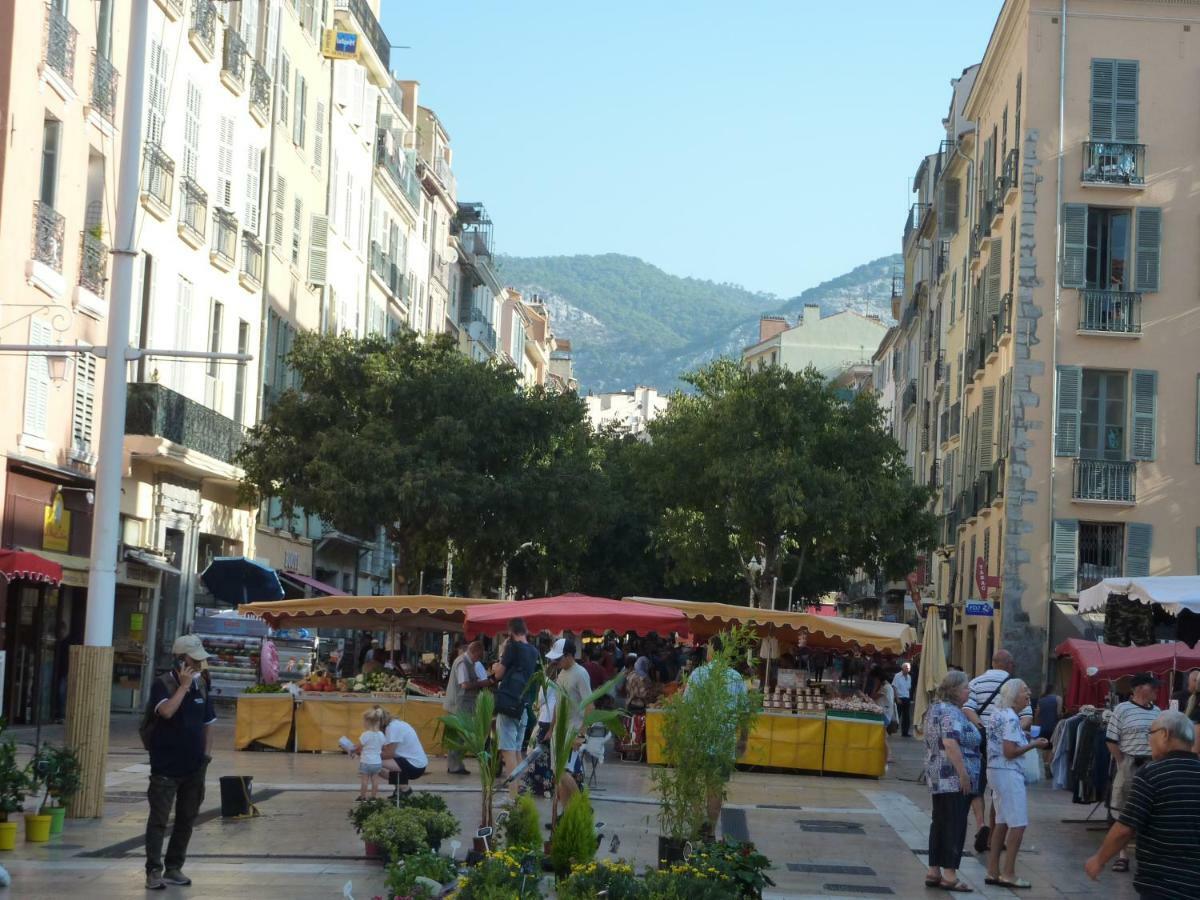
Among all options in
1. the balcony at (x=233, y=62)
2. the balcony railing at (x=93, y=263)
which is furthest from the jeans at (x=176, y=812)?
the balcony at (x=233, y=62)

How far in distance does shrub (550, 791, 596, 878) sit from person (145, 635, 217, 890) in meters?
2.86

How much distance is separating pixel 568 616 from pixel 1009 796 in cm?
1161

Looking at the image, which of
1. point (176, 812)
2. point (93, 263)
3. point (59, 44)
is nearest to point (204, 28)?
point (93, 263)

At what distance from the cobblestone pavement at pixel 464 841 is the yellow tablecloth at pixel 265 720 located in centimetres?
52

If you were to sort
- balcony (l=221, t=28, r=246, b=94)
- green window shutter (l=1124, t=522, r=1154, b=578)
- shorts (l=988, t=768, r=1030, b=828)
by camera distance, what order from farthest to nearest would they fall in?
A: 1. green window shutter (l=1124, t=522, r=1154, b=578)
2. balcony (l=221, t=28, r=246, b=94)
3. shorts (l=988, t=768, r=1030, b=828)

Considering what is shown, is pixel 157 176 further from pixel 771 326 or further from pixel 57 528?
pixel 771 326

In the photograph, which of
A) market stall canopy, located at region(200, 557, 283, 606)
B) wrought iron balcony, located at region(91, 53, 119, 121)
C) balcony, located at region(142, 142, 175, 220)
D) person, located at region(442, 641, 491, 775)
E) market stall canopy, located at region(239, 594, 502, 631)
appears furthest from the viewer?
market stall canopy, located at region(200, 557, 283, 606)

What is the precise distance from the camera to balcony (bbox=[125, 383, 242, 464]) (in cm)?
3136

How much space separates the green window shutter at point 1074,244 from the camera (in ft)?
124

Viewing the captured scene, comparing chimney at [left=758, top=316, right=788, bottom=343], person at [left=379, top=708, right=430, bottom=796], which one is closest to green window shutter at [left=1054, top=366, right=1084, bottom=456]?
person at [left=379, top=708, right=430, bottom=796]

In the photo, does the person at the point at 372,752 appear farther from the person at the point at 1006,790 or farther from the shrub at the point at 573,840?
the shrub at the point at 573,840

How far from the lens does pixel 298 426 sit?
37.2m

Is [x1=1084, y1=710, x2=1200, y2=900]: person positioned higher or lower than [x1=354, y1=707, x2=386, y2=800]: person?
higher

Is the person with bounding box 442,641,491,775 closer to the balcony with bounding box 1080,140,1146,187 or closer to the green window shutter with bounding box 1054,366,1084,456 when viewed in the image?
the green window shutter with bounding box 1054,366,1084,456
